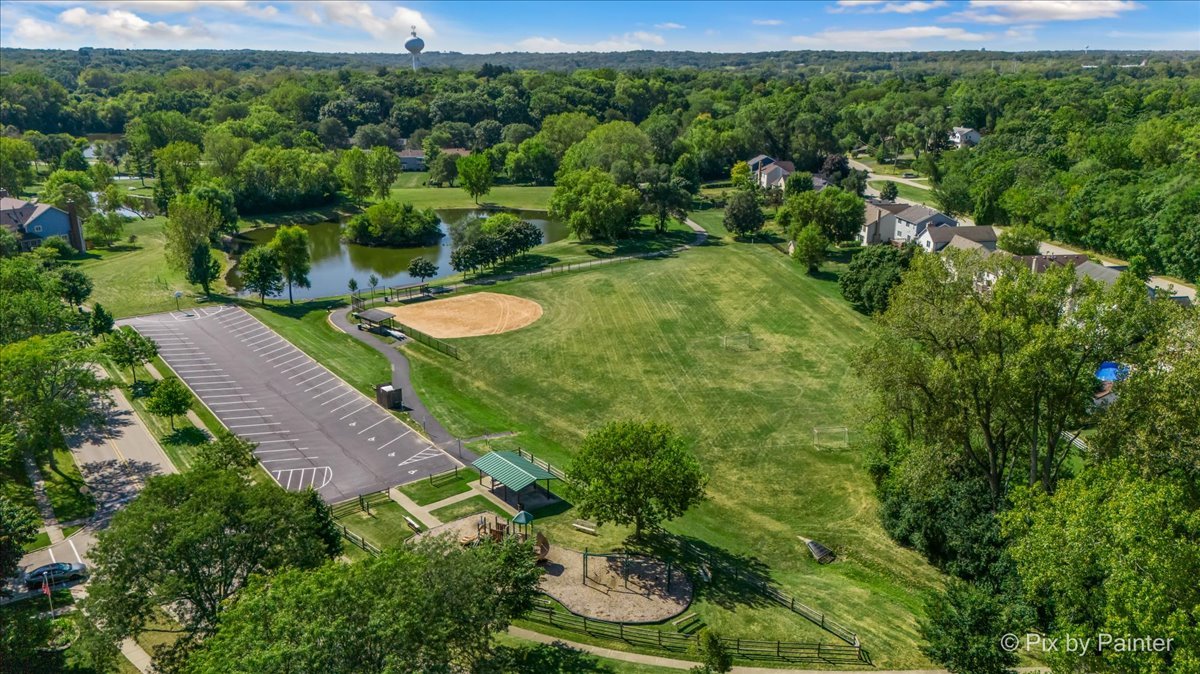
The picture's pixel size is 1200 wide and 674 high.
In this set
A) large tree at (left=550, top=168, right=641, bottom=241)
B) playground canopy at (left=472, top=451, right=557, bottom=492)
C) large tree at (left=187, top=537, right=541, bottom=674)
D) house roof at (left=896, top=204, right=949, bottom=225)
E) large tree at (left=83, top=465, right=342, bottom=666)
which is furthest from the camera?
large tree at (left=550, top=168, right=641, bottom=241)

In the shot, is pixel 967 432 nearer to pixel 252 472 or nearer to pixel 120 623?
pixel 120 623

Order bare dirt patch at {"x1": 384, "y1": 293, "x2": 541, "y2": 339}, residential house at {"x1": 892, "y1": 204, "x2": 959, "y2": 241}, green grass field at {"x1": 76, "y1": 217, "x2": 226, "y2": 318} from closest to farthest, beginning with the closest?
bare dirt patch at {"x1": 384, "y1": 293, "x2": 541, "y2": 339}
green grass field at {"x1": 76, "y1": 217, "x2": 226, "y2": 318}
residential house at {"x1": 892, "y1": 204, "x2": 959, "y2": 241}

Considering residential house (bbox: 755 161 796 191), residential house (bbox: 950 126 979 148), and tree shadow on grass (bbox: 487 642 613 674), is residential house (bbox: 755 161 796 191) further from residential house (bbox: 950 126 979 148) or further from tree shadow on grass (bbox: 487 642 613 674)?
tree shadow on grass (bbox: 487 642 613 674)

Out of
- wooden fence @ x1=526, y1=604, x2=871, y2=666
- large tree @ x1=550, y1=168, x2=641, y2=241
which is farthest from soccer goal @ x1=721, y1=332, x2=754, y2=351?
wooden fence @ x1=526, y1=604, x2=871, y2=666

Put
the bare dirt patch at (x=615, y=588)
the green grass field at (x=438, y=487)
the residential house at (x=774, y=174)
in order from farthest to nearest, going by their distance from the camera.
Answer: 1. the residential house at (x=774, y=174)
2. the green grass field at (x=438, y=487)
3. the bare dirt patch at (x=615, y=588)

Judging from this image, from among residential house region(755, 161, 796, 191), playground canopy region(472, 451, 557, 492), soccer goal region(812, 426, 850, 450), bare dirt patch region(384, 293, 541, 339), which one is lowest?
soccer goal region(812, 426, 850, 450)

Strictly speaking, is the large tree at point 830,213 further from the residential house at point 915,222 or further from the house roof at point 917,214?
the house roof at point 917,214

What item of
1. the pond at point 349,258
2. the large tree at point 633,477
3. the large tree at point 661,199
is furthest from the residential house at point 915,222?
the large tree at point 633,477
